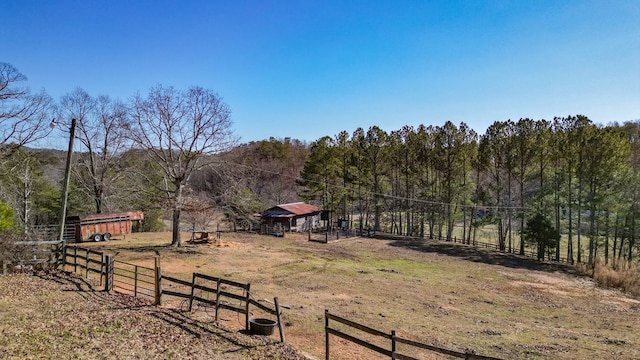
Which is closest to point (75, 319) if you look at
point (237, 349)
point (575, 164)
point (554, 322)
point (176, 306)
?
point (176, 306)

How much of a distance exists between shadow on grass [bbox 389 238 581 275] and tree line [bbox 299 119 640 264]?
2236mm

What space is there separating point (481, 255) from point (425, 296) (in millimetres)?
21765

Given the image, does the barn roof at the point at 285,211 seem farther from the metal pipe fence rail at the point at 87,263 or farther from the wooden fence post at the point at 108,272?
the wooden fence post at the point at 108,272

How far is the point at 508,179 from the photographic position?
44.7 meters

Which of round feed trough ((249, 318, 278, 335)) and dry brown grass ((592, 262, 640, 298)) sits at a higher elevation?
round feed trough ((249, 318, 278, 335))

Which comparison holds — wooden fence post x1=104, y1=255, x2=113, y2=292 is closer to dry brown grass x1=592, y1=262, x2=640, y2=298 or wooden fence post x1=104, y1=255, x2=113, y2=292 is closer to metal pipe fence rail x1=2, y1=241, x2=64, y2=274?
metal pipe fence rail x1=2, y1=241, x2=64, y2=274

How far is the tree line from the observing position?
35.3 metres

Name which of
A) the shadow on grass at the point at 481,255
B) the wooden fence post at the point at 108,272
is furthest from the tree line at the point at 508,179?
the wooden fence post at the point at 108,272

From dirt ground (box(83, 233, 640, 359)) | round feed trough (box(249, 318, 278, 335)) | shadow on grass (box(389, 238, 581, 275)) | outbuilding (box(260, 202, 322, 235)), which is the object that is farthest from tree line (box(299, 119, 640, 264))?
round feed trough (box(249, 318, 278, 335))

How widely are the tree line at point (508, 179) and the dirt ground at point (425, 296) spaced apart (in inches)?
239

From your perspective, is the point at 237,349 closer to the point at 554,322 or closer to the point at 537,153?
the point at 554,322

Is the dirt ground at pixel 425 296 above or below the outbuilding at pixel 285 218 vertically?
below

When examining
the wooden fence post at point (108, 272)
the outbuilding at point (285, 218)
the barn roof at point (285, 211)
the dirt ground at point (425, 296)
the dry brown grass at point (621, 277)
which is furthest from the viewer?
the barn roof at point (285, 211)

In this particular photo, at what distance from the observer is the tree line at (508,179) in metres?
35.3
